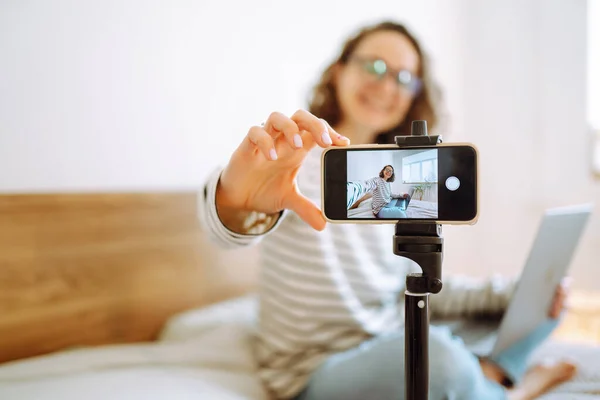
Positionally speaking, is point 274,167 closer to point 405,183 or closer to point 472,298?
point 405,183

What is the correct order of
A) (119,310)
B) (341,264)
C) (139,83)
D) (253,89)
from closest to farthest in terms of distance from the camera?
(341,264), (119,310), (139,83), (253,89)

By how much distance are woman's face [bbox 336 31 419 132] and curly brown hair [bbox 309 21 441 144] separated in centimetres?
2

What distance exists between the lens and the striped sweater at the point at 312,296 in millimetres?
901

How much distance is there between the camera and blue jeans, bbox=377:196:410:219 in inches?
18.9

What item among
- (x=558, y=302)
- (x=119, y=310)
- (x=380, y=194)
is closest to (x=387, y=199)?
(x=380, y=194)

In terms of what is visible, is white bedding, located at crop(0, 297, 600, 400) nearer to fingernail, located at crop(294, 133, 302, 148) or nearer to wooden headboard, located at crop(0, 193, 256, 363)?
wooden headboard, located at crop(0, 193, 256, 363)

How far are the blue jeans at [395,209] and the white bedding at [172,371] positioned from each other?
459 mm

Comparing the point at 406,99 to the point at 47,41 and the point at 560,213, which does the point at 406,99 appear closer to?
the point at 560,213

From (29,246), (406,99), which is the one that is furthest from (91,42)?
(406,99)

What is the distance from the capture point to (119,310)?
3.59 feet

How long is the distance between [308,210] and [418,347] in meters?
0.19

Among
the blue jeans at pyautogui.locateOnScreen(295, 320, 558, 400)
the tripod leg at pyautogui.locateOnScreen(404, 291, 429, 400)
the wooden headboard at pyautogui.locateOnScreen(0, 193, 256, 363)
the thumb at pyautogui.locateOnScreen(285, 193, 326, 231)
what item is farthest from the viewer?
the wooden headboard at pyautogui.locateOnScreen(0, 193, 256, 363)

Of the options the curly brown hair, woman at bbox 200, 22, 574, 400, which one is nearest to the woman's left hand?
woman at bbox 200, 22, 574, 400

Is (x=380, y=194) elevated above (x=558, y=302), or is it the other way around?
(x=380, y=194)
